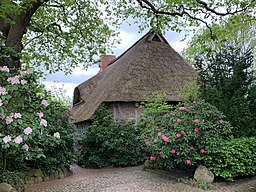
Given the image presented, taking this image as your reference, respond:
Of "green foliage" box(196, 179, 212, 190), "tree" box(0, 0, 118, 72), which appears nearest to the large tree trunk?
"tree" box(0, 0, 118, 72)

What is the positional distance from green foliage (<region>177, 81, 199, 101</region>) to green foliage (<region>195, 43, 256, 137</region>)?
1724 millimetres

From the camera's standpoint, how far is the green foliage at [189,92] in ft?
28.4

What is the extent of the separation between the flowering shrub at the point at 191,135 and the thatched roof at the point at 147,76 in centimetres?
397

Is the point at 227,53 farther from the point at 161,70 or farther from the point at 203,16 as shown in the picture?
the point at 161,70

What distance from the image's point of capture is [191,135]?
5.45m

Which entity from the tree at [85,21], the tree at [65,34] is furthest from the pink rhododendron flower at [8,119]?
the tree at [65,34]

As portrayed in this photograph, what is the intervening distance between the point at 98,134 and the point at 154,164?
2.36 m

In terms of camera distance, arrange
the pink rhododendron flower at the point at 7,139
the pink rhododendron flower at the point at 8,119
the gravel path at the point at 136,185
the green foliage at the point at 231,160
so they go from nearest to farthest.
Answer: the pink rhododendron flower at the point at 7,139, the pink rhododendron flower at the point at 8,119, the gravel path at the point at 136,185, the green foliage at the point at 231,160

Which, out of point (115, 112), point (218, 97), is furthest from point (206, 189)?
point (115, 112)

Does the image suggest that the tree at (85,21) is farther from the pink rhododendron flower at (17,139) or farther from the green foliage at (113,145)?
the pink rhododendron flower at (17,139)

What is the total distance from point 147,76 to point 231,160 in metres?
6.20

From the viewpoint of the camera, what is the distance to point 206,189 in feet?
16.3

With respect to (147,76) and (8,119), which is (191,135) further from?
(147,76)

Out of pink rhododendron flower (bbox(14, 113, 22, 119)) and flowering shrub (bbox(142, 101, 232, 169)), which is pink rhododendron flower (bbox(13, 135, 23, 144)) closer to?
pink rhododendron flower (bbox(14, 113, 22, 119))
